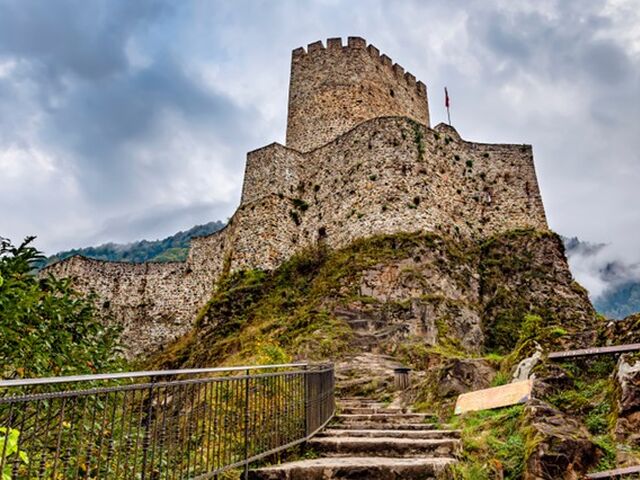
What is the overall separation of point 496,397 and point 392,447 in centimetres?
178

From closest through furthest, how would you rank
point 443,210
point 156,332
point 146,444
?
Result: point 146,444
point 443,210
point 156,332

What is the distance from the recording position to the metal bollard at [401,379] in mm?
10397

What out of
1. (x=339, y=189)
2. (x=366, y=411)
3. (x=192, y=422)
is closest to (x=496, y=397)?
(x=366, y=411)

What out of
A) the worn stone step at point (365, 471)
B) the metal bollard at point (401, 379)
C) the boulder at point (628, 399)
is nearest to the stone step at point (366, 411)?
the metal bollard at point (401, 379)

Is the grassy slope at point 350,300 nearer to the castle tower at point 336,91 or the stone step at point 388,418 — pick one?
the stone step at point 388,418

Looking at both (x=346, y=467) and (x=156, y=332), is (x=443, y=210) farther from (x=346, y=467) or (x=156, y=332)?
(x=156, y=332)

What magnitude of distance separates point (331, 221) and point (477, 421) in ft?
42.7

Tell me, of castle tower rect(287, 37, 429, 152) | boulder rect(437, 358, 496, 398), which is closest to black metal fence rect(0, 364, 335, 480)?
boulder rect(437, 358, 496, 398)

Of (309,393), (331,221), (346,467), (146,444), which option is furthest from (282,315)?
(146,444)

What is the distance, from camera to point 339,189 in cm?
1947

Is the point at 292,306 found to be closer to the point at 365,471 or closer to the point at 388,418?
the point at 388,418

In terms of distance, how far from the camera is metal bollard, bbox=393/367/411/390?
10.4 m

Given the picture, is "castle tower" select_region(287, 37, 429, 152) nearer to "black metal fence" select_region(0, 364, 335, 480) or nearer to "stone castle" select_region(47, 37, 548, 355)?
"stone castle" select_region(47, 37, 548, 355)

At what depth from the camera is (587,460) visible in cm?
448
